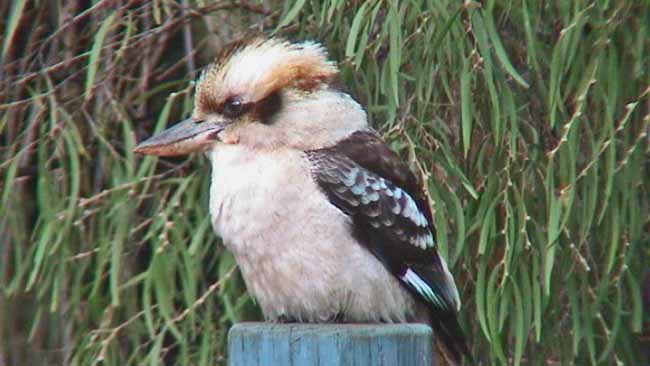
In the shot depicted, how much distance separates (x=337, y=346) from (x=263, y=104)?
0.65m

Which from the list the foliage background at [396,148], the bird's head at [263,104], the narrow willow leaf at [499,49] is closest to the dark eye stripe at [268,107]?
the bird's head at [263,104]

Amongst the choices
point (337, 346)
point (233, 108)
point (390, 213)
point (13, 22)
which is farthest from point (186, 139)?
point (337, 346)

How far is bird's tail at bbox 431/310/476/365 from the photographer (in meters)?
2.34

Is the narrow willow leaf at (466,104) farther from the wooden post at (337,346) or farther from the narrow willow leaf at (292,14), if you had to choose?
the wooden post at (337,346)

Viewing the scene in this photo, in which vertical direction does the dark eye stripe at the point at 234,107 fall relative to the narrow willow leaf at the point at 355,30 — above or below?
below

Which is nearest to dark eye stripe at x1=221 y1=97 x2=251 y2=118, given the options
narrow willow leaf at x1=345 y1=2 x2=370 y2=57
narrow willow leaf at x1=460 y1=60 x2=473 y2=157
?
narrow willow leaf at x1=345 y1=2 x2=370 y2=57

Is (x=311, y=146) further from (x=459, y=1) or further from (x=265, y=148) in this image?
(x=459, y=1)

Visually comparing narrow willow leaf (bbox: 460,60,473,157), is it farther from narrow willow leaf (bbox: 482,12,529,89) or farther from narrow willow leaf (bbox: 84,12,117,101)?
narrow willow leaf (bbox: 84,12,117,101)

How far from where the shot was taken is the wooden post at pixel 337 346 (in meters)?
1.69

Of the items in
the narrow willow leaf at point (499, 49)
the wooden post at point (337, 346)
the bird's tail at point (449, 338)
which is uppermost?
the narrow willow leaf at point (499, 49)

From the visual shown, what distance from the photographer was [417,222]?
236 centimetres

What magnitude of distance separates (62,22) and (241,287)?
598 millimetres

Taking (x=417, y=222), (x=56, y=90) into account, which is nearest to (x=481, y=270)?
(x=417, y=222)

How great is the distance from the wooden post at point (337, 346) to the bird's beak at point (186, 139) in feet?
1.89
